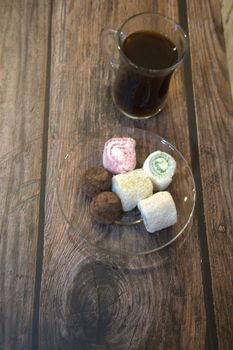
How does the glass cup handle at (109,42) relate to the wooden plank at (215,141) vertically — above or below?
above

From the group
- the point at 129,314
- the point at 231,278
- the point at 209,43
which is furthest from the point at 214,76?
the point at 129,314

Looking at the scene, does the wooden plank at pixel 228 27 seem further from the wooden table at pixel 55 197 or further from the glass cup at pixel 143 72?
the glass cup at pixel 143 72

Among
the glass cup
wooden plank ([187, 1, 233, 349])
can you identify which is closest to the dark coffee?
the glass cup

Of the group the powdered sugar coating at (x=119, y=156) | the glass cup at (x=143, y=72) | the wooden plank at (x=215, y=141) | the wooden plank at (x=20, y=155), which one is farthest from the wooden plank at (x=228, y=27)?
the wooden plank at (x=20, y=155)

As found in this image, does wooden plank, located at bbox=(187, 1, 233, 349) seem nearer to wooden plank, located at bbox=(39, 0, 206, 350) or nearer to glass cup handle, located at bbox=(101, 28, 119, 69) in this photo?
wooden plank, located at bbox=(39, 0, 206, 350)

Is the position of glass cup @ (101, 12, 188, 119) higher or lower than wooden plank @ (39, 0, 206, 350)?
higher

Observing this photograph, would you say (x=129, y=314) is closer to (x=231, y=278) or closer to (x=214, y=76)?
(x=231, y=278)
